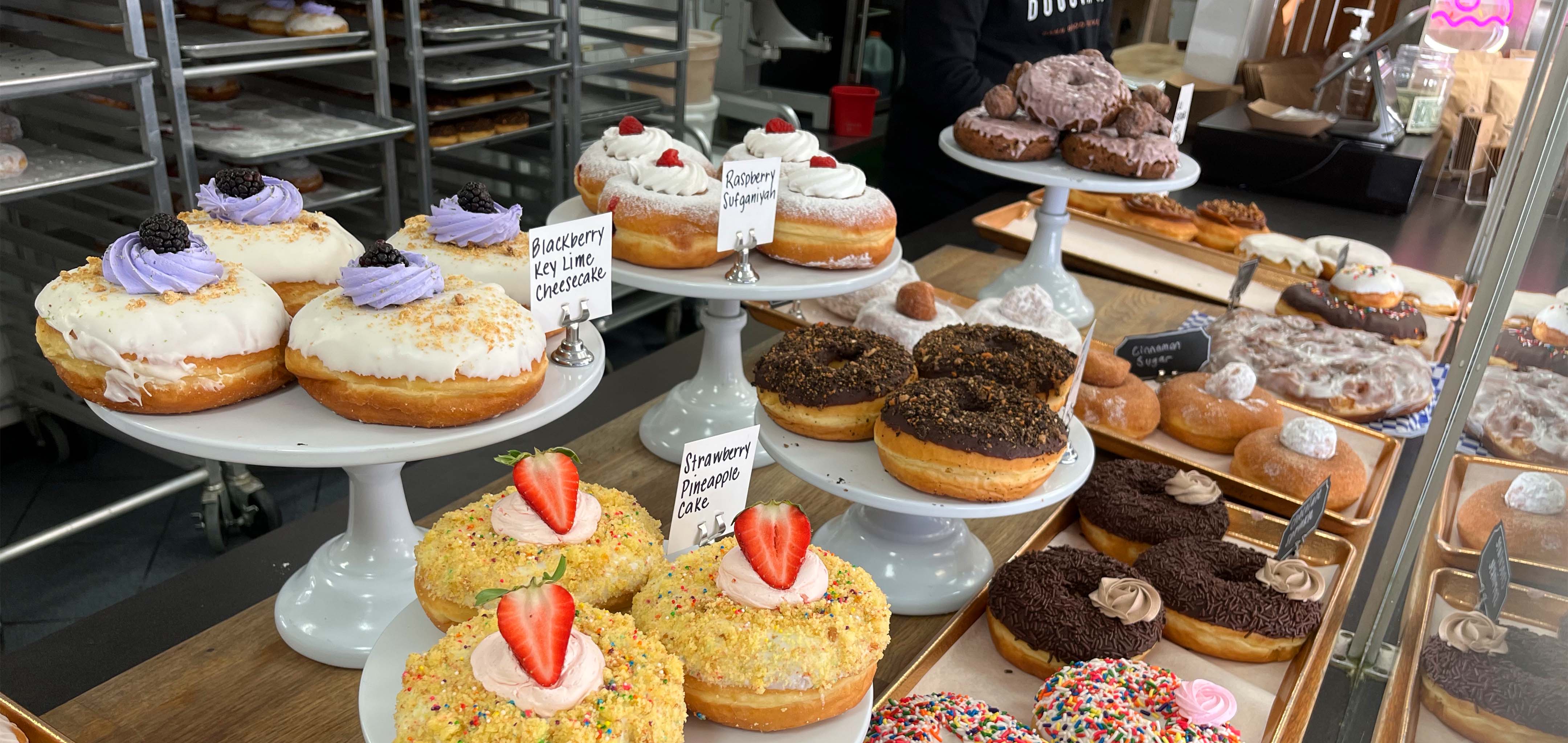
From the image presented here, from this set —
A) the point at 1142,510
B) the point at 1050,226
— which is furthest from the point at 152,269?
the point at 1050,226

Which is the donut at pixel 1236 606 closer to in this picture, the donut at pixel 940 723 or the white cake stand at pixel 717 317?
the donut at pixel 940 723

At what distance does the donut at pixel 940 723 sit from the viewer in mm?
1530

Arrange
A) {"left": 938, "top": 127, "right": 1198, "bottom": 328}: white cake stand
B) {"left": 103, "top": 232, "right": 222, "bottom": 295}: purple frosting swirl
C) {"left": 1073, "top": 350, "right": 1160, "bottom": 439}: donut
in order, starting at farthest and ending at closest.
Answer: {"left": 938, "top": 127, "right": 1198, "bottom": 328}: white cake stand → {"left": 1073, "top": 350, "right": 1160, "bottom": 439}: donut → {"left": 103, "top": 232, "right": 222, "bottom": 295}: purple frosting swirl

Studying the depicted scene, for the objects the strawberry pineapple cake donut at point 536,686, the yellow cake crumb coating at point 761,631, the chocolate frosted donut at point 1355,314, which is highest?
the strawberry pineapple cake donut at point 536,686

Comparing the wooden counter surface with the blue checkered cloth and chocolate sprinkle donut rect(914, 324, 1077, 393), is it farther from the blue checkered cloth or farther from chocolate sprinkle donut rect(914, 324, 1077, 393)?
the blue checkered cloth

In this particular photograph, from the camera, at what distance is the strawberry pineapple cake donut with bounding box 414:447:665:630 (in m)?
1.39

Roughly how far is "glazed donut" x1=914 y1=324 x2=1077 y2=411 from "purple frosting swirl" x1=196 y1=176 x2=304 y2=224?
122 cm

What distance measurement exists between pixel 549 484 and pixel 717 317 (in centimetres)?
118

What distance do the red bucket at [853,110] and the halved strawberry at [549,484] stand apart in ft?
14.8

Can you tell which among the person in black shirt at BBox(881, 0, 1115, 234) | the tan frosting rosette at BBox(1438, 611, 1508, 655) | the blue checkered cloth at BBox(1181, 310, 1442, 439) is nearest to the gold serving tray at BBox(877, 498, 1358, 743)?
the tan frosting rosette at BBox(1438, 611, 1508, 655)

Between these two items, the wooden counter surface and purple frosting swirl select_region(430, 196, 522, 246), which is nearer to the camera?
the wooden counter surface

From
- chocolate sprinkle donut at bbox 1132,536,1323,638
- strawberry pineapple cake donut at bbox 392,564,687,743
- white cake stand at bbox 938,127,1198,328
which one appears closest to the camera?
strawberry pineapple cake donut at bbox 392,564,687,743

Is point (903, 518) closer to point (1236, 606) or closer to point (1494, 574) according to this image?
point (1236, 606)

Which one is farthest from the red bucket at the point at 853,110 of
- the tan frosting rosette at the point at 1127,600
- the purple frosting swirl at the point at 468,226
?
the tan frosting rosette at the point at 1127,600
